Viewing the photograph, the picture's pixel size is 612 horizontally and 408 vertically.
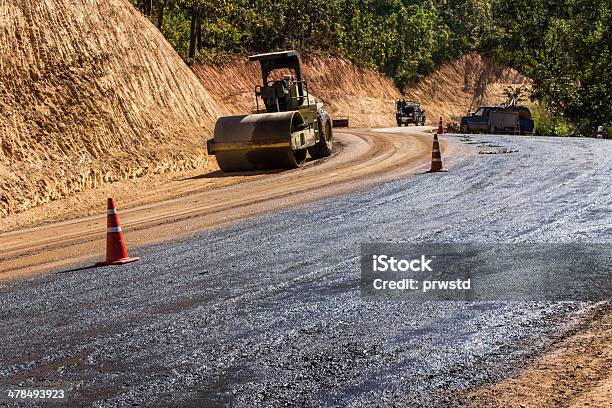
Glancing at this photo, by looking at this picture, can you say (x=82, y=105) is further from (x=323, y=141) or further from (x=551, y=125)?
(x=551, y=125)

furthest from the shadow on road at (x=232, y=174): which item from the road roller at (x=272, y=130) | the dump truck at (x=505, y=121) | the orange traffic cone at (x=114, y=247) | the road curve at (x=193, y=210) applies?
the dump truck at (x=505, y=121)

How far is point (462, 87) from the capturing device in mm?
72062

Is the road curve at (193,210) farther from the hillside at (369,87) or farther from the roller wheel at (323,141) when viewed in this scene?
the hillside at (369,87)

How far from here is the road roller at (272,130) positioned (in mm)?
20266

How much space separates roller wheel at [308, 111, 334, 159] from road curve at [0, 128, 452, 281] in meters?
0.97

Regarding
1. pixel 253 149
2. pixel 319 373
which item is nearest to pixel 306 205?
pixel 253 149

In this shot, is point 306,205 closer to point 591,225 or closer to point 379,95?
point 591,225

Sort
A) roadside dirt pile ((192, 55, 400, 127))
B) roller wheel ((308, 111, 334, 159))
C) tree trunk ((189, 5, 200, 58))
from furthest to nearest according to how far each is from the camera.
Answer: roadside dirt pile ((192, 55, 400, 127))
tree trunk ((189, 5, 200, 58))
roller wheel ((308, 111, 334, 159))

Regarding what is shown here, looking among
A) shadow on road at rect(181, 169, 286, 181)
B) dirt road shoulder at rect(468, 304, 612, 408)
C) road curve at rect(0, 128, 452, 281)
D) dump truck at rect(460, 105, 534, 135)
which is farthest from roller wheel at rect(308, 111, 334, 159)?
dirt road shoulder at rect(468, 304, 612, 408)

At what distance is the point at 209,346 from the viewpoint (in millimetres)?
6199

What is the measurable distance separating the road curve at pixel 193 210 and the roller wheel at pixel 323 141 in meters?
0.97

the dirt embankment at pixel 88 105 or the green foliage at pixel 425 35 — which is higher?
the green foliage at pixel 425 35

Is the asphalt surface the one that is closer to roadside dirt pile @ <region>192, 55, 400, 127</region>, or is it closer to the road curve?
the road curve

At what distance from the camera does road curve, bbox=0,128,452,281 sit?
11359 mm
